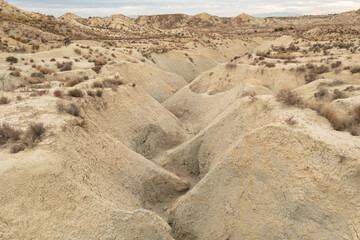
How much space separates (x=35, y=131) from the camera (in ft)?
25.7

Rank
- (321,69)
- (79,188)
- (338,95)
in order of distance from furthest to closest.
Result: (321,69) → (338,95) → (79,188)

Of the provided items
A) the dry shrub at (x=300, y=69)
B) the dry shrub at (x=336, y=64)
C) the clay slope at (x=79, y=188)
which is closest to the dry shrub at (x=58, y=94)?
the clay slope at (x=79, y=188)

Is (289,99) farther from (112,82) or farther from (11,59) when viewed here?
(11,59)

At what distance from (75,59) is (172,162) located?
682 inches

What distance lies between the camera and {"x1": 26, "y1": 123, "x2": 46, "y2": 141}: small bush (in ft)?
25.1

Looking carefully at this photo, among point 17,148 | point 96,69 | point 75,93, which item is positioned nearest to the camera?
point 17,148

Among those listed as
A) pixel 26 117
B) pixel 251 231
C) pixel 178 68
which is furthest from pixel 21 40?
pixel 251 231

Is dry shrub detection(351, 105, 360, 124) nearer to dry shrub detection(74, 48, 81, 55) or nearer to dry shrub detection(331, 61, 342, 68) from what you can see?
dry shrub detection(331, 61, 342, 68)

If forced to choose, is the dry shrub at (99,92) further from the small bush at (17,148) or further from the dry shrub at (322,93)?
the dry shrub at (322,93)

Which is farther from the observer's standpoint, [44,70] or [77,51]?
A: [77,51]

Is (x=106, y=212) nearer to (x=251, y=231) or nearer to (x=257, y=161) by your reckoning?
(x=251, y=231)

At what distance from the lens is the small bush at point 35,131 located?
7.64 m

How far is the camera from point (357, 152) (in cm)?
670

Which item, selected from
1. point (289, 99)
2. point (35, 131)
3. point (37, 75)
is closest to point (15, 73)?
point (37, 75)
